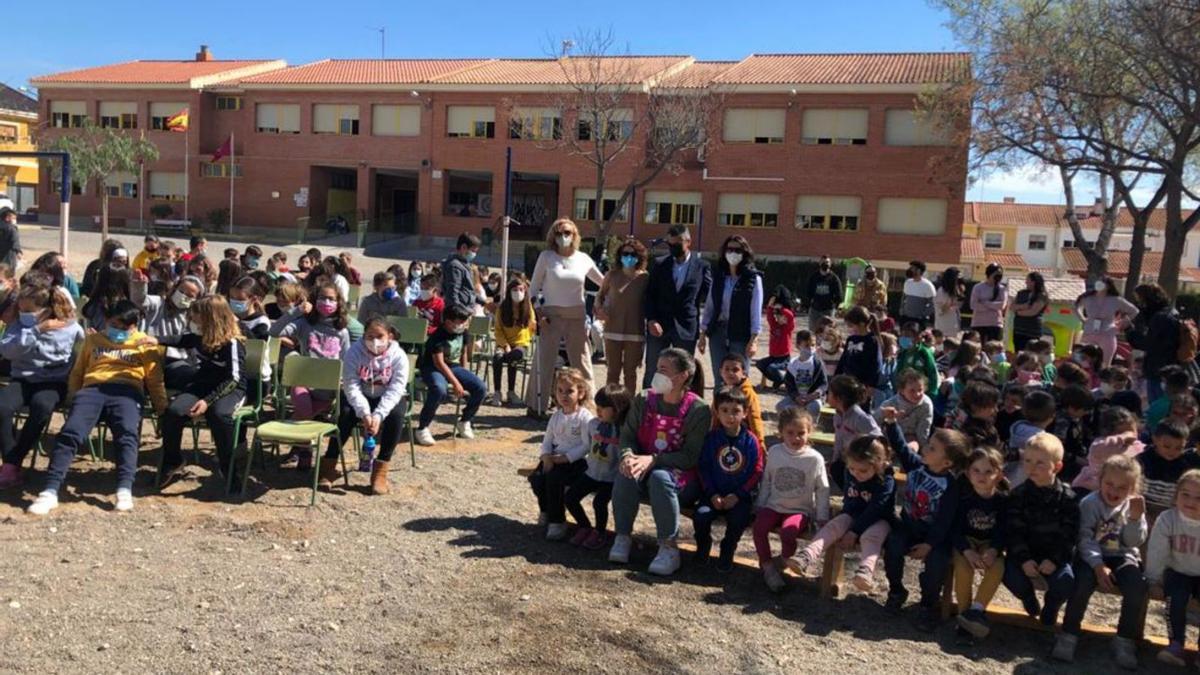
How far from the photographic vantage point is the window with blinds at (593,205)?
123 feet

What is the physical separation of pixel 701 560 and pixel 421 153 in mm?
36731

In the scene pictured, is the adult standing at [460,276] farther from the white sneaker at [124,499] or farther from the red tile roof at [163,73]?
the red tile roof at [163,73]

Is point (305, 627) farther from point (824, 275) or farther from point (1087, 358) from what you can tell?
point (824, 275)

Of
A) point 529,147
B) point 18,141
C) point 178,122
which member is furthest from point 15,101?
point 529,147

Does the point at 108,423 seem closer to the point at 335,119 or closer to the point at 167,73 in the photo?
the point at 335,119

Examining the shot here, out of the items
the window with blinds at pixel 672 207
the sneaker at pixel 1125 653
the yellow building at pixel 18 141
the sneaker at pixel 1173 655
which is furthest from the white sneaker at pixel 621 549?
the yellow building at pixel 18 141

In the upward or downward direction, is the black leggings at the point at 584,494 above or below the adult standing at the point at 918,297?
below

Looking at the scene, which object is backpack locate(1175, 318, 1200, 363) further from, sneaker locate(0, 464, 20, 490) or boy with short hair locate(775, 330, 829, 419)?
sneaker locate(0, 464, 20, 490)

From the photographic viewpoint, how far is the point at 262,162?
42438 mm

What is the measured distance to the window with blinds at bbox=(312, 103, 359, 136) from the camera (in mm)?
40750

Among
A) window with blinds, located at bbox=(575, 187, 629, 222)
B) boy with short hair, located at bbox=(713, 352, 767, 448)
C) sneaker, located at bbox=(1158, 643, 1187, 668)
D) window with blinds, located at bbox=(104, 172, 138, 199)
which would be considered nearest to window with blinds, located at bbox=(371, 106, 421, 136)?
window with blinds, located at bbox=(575, 187, 629, 222)

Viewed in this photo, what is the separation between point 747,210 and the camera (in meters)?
36.3

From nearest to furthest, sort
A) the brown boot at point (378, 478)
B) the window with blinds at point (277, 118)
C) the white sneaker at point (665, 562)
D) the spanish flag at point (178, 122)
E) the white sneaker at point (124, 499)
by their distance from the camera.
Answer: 1. the white sneaker at point (665, 562)
2. the white sneaker at point (124, 499)
3. the brown boot at point (378, 478)
4. the spanish flag at point (178, 122)
5. the window with blinds at point (277, 118)

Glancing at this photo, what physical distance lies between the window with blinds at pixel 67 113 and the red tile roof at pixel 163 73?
1.01 m
